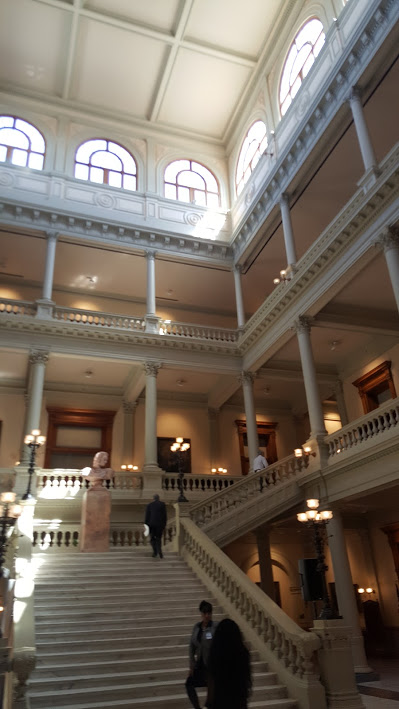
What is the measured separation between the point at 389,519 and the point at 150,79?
1886 cm

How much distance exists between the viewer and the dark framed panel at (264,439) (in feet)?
79.8

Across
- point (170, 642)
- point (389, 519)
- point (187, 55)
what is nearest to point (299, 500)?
point (389, 519)

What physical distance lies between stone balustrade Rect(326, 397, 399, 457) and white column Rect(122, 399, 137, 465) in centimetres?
991

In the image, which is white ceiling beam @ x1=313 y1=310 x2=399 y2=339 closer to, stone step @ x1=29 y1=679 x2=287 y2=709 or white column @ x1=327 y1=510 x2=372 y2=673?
white column @ x1=327 y1=510 x2=372 y2=673

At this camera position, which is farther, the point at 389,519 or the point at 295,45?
the point at 295,45

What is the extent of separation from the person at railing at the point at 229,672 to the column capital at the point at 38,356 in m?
15.4

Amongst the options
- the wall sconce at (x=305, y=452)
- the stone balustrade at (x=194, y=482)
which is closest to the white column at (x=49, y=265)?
the stone balustrade at (x=194, y=482)

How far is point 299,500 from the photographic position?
1509cm

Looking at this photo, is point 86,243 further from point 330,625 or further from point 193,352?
point 330,625

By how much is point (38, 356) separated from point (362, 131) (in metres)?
12.0

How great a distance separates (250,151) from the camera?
23500 millimetres

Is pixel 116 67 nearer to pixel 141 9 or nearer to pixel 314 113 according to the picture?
pixel 141 9

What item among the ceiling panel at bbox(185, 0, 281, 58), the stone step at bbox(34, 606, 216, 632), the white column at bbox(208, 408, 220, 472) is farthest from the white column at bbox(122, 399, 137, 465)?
the ceiling panel at bbox(185, 0, 281, 58)

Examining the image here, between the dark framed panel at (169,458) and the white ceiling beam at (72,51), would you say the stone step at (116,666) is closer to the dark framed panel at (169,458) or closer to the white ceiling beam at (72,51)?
the dark framed panel at (169,458)
